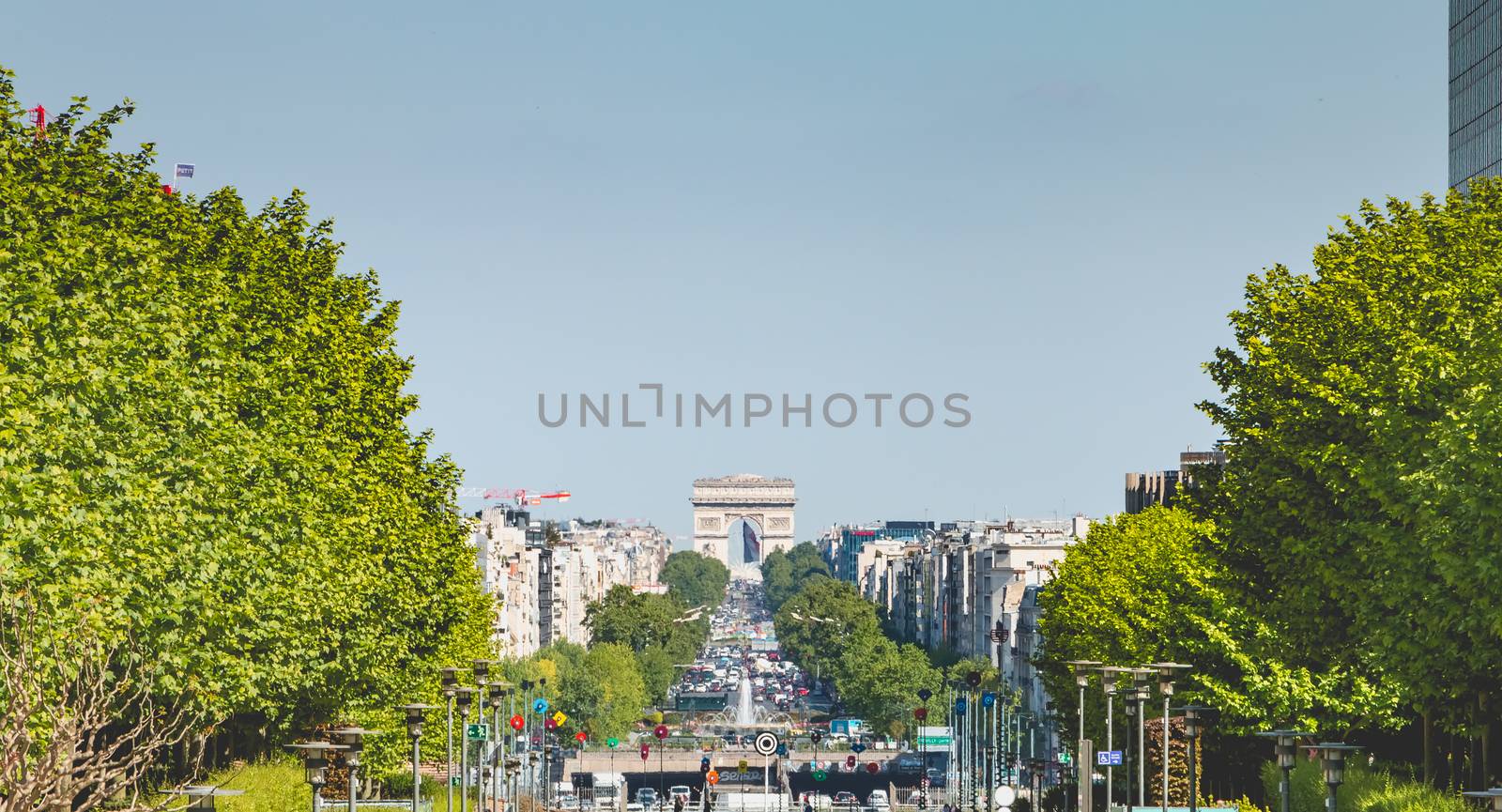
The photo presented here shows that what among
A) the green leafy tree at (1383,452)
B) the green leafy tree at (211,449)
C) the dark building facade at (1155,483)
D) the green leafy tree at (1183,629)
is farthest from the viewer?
the dark building facade at (1155,483)

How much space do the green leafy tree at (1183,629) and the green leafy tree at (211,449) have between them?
21438mm

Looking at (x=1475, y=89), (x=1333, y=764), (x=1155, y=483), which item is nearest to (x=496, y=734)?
(x=1333, y=764)

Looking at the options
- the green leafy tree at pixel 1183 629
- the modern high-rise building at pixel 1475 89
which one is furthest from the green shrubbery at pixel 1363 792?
the modern high-rise building at pixel 1475 89

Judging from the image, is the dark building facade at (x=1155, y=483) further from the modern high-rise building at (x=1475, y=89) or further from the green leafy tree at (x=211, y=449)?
the green leafy tree at (x=211, y=449)

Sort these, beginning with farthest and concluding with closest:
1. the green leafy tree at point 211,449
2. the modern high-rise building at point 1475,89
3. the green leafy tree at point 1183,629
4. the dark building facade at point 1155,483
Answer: the dark building facade at point 1155,483 < the modern high-rise building at point 1475,89 < the green leafy tree at point 1183,629 < the green leafy tree at point 211,449

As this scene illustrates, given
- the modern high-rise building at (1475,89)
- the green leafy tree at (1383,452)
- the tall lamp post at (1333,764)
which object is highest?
the modern high-rise building at (1475,89)

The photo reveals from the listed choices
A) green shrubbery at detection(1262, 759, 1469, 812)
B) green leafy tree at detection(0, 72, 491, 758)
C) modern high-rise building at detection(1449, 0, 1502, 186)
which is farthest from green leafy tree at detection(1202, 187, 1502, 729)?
modern high-rise building at detection(1449, 0, 1502, 186)

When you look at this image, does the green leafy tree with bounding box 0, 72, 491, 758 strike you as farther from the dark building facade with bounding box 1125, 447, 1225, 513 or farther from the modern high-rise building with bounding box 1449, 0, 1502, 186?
the dark building facade with bounding box 1125, 447, 1225, 513

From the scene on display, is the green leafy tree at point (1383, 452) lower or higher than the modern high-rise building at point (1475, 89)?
lower

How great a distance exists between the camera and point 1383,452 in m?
42.3

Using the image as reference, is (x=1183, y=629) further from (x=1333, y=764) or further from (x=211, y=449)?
(x=211, y=449)

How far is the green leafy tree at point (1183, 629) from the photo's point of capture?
53.1 m

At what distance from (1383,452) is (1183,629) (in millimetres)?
21995

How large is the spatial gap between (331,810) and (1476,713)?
28.4m
